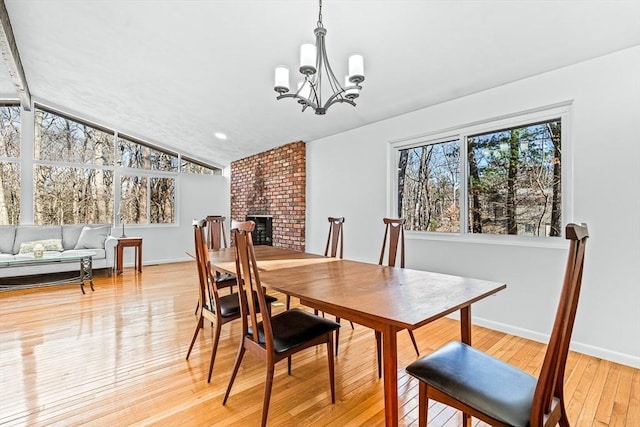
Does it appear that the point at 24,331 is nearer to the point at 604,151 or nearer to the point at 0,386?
the point at 0,386

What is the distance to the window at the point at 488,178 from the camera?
2666 mm

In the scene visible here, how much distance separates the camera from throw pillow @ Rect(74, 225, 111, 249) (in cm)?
505

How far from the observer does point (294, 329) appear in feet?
5.84

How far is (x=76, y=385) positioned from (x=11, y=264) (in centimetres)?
303

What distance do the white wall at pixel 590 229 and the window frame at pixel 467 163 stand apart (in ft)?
0.17

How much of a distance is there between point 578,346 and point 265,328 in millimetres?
2533

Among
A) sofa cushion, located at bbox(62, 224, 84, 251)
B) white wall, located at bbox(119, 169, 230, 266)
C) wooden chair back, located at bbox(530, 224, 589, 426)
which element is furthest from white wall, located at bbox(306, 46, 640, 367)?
sofa cushion, located at bbox(62, 224, 84, 251)

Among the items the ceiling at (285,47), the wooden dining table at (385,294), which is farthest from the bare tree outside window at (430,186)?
the wooden dining table at (385,294)

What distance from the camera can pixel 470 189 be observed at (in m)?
3.21

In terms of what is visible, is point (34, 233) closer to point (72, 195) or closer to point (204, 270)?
point (72, 195)

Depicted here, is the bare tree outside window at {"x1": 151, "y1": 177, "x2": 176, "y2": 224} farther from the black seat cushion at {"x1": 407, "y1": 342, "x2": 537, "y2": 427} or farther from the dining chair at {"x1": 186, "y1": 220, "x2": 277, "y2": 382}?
the black seat cushion at {"x1": 407, "y1": 342, "x2": 537, "y2": 427}

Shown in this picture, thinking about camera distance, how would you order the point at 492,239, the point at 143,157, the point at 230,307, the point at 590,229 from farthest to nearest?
1. the point at 143,157
2. the point at 492,239
3. the point at 590,229
4. the point at 230,307

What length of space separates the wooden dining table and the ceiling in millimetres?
1773

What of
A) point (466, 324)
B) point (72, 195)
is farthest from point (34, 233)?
point (466, 324)
